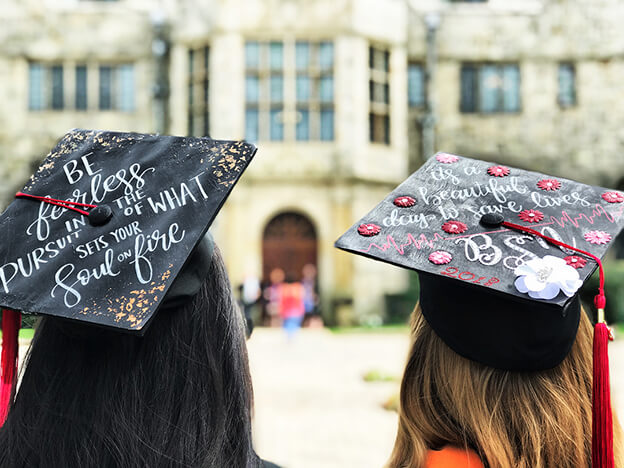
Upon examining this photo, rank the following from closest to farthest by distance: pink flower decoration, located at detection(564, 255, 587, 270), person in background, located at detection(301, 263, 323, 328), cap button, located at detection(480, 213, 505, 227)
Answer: pink flower decoration, located at detection(564, 255, 587, 270), cap button, located at detection(480, 213, 505, 227), person in background, located at detection(301, 263, 323, 328)

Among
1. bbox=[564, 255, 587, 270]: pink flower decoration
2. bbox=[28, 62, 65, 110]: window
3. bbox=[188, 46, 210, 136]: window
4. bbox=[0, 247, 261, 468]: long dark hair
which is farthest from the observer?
bbox=[28, 62, 65, 110]: window

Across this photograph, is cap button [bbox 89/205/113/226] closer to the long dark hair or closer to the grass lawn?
the long dark hair

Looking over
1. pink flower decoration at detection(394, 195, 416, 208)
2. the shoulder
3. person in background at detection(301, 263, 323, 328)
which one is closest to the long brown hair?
the shoulder

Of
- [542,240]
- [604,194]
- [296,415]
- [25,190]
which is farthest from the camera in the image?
[296,415]

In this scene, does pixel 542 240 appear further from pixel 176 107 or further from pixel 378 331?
pixel 176 107

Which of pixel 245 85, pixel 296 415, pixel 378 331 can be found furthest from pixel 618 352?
A: pixel 245 85

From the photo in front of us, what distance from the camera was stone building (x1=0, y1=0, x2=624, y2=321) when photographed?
640 inches

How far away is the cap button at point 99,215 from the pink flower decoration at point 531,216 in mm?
1075

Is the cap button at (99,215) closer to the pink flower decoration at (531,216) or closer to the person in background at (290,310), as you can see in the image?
the pink flower decoration at (531,216)

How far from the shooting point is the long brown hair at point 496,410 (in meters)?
1.72

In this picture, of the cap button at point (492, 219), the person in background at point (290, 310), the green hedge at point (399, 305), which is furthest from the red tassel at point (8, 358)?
the green hedge at point (399, 305)

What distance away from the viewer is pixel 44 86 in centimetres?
1759

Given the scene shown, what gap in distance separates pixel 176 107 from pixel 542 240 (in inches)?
622

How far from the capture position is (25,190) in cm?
172
